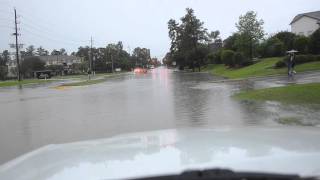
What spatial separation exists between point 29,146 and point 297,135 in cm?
858

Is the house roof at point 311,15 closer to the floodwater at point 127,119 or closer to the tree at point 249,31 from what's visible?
the tree at point 249,31

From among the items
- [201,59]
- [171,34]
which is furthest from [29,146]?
[171,34]

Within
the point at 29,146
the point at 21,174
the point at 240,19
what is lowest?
the point at 29,146

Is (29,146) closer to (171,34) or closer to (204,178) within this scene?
(204,178)

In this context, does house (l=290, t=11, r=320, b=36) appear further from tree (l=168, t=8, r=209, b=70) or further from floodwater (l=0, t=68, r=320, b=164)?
floodwater (l=0, t=68, r=320, b=164)

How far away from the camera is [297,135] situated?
4129mm

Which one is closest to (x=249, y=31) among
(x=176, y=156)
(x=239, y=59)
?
(x=239, y=59)

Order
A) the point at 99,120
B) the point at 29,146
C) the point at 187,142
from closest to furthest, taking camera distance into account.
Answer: the point at 187,142, the point at 29,146, the point at 99,120

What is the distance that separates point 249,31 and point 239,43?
208 cm

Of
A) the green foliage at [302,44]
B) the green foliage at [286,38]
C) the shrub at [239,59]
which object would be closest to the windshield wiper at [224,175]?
the green foliage at [302,44]

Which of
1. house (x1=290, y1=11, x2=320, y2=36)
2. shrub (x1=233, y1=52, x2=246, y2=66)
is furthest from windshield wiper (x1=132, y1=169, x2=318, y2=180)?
house (x1=290, y1=11, x2=320, y2=36)

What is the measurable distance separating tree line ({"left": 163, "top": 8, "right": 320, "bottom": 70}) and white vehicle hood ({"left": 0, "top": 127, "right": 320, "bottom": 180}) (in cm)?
4757

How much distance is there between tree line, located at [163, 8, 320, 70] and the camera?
54.5 meters

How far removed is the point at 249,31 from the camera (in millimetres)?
68562
